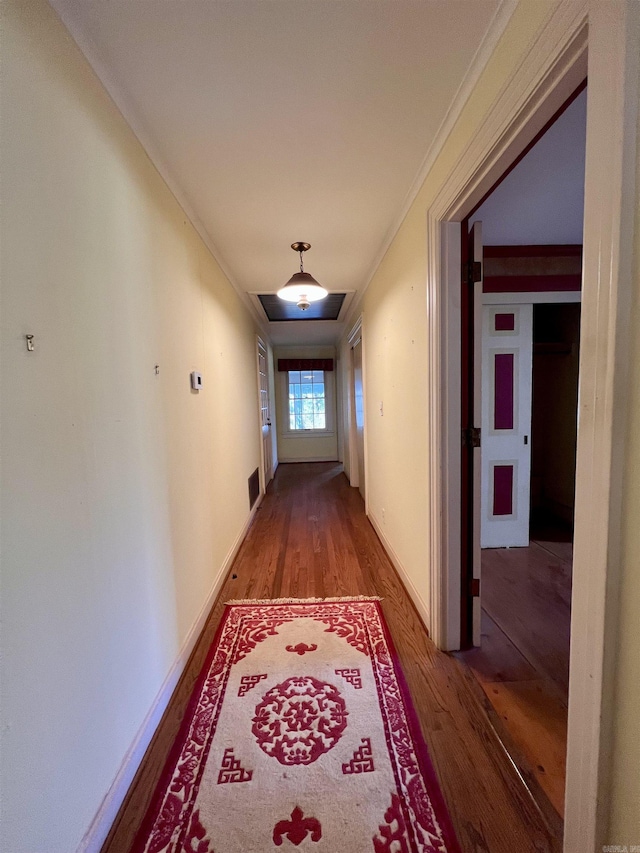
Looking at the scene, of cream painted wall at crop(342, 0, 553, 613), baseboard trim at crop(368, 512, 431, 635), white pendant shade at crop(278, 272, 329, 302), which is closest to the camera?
cream painted wall at crop(342, 0, 553, 613)

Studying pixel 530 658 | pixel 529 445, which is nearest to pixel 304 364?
pixel 529 445

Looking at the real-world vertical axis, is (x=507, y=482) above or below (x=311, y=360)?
below

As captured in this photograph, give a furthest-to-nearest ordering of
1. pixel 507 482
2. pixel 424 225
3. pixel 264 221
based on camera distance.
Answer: pixel 507 482, pixel 264 221, pixel 424 225

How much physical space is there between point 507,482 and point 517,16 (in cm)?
265

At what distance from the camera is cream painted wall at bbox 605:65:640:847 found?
0.64 m

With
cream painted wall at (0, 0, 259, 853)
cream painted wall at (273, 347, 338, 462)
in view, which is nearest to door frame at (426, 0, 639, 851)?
cream painted wall at (0, 0, 259, 853)

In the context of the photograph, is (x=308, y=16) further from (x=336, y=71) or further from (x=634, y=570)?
(x=634, y=570)

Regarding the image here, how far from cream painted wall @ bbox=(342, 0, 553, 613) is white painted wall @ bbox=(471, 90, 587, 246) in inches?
17.8

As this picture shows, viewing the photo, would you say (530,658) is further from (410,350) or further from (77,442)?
(77,442)

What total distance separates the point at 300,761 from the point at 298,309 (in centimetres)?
408

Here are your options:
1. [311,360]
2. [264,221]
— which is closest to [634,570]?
[264,221]

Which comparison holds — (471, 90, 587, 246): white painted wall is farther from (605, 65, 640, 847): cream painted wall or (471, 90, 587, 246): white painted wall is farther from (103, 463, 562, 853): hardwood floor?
(103, 463, 562, 853): hardwood floor

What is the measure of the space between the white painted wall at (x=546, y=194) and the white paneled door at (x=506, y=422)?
20.6 inches

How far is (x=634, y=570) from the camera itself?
646 millimetres
